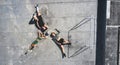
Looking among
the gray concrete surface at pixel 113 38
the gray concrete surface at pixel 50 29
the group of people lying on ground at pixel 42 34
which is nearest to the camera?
the gray concrete surface at pixel 113 38

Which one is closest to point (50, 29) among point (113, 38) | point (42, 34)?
point (42, 34)

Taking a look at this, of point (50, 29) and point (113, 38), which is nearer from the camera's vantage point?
point (113, 38)

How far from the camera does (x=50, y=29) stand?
1786cm

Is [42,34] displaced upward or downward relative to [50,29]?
downward

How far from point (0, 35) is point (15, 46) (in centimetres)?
100

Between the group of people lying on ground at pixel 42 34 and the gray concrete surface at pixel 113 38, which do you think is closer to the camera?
the gray concrete surface at pixel 113 38

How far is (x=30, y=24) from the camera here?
59.1ft

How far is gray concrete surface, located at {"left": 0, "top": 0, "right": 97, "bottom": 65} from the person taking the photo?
17.5 meters

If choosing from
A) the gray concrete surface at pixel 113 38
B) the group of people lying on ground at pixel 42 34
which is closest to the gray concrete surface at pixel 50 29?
the group of people lying on ground at pixel 42 34

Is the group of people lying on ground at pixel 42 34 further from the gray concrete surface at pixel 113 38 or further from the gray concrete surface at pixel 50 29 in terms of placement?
the gray concrete surface at pixel 113 38

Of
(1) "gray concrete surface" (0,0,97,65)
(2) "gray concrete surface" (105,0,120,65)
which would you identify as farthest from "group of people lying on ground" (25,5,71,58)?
(2) "gray concrete surface" (105,0,120,65)

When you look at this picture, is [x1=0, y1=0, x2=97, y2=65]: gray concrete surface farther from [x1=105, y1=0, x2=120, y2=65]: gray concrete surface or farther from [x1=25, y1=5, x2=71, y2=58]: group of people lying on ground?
[x1=105, y1=0, x2=120, y2=65]: gray concrete surface

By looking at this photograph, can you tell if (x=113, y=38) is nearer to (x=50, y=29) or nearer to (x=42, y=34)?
(x=50, y=29)

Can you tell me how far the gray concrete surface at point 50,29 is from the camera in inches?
691
